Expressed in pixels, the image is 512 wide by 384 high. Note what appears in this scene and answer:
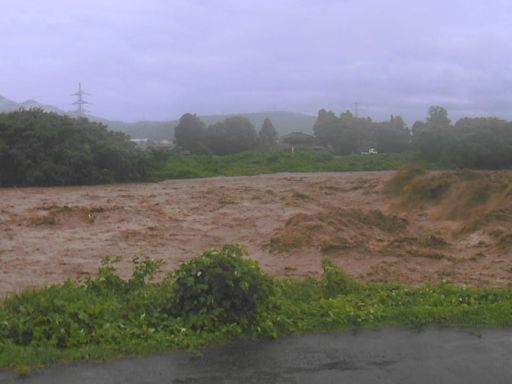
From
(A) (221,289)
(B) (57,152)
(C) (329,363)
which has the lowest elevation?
(C) (329,363)

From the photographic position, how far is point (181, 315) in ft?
18.1

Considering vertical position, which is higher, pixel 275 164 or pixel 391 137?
pixel 391 137

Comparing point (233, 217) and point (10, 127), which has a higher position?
point (10, 127)

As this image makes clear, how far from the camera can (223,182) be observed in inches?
1068

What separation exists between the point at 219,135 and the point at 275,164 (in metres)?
10.8

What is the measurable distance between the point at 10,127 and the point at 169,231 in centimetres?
1351

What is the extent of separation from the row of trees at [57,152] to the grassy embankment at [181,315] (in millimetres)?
19268

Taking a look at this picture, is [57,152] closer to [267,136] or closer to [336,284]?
[336,284]

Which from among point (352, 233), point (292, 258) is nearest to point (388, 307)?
point (292, 258)

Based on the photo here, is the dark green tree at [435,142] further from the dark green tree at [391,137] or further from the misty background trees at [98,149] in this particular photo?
the dark green tree at [391,137]

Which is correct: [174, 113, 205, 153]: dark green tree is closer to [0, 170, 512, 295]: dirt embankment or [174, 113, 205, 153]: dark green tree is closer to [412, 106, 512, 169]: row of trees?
[412, 106, 512, 169]: row of trees

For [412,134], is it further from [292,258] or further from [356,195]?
[292,258]

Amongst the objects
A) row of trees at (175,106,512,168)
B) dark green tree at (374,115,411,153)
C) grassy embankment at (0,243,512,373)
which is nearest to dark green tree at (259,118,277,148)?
row of trees at (175,106,512,168)

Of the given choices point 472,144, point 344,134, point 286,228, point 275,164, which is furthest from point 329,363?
point 344,134
